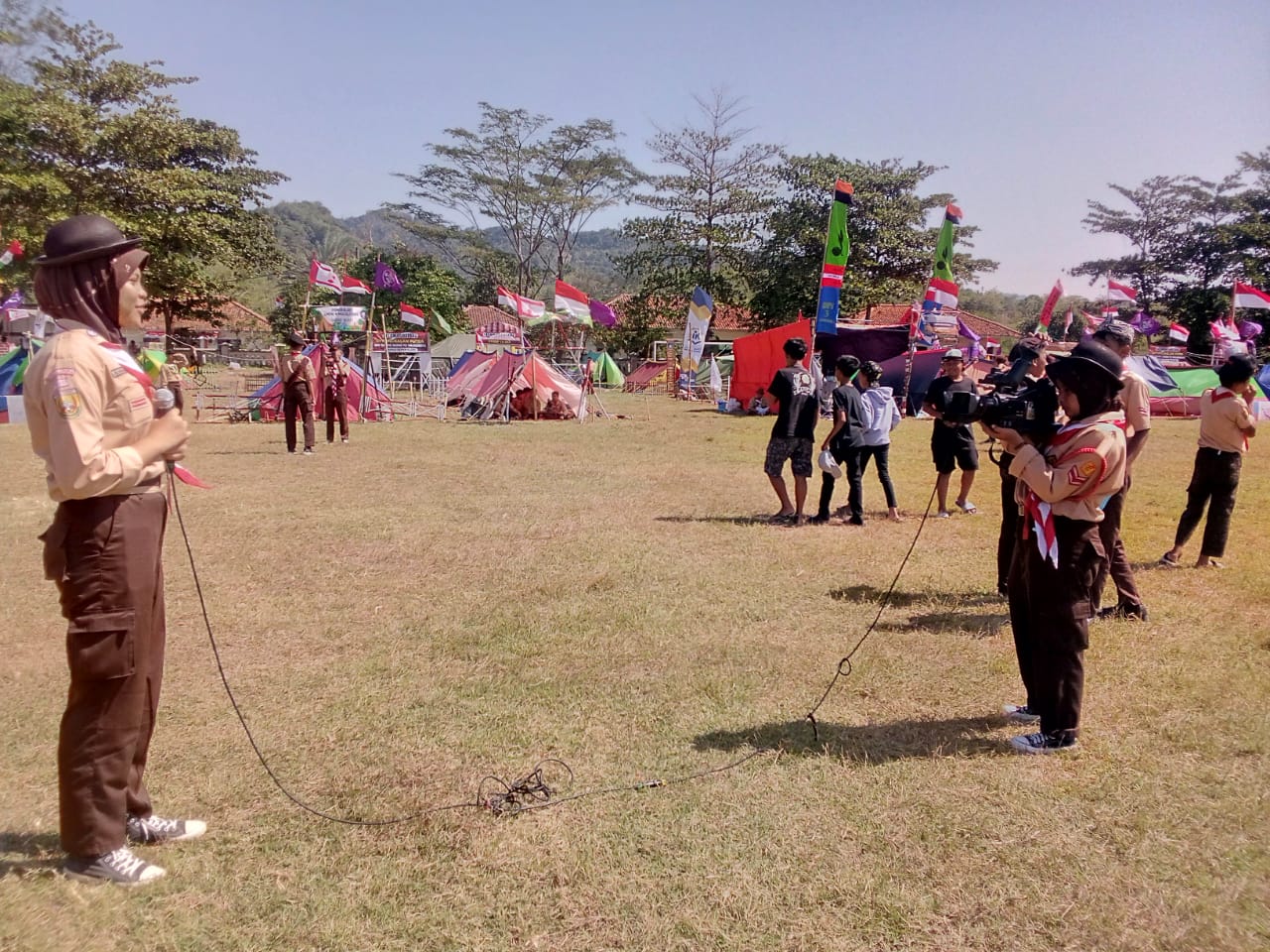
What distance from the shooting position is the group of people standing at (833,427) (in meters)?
8.41

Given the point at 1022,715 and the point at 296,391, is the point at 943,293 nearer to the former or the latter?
the point at 296,391

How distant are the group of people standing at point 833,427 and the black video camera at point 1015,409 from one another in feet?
14.2

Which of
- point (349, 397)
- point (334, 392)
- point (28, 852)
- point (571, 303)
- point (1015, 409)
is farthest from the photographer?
point (349, 397)

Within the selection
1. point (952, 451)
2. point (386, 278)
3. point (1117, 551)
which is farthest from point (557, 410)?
point (1117, 551)

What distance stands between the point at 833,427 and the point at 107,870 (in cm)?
726

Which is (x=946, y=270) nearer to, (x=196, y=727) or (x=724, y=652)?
(x=724, y=652)

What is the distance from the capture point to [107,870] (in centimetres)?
280

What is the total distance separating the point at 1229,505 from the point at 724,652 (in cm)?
490

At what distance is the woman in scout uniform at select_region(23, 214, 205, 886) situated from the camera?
2.50m

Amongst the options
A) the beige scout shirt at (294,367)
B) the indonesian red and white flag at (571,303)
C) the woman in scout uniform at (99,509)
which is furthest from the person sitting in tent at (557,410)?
the woman in scout uniform at (99,509)

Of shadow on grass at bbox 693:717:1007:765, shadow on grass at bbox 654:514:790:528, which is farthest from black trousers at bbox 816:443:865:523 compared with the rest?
shadow on grass at bbox 693:717:1007:765

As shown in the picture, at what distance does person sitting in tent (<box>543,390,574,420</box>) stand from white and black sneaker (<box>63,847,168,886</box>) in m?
17.9

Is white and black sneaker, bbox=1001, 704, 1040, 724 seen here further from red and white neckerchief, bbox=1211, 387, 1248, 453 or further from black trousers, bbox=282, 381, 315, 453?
black trousers, bbox=282, 381, 315, 453

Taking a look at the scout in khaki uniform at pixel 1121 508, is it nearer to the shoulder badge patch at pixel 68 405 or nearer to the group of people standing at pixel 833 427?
the group of people standing at pixel 833 427
